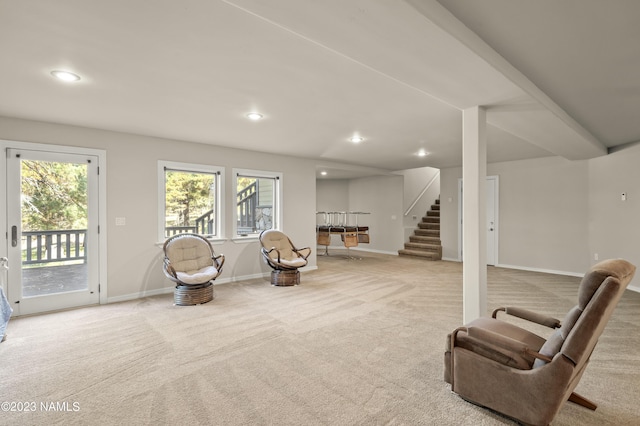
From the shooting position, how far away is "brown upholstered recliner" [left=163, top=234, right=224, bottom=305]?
4.32 meters

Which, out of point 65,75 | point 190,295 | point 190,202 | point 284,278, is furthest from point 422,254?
point 65,75

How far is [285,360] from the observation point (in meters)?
2.75

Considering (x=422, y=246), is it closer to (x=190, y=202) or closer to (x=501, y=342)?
(x=190, y=202)

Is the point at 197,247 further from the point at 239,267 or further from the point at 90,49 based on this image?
the point at 90,49

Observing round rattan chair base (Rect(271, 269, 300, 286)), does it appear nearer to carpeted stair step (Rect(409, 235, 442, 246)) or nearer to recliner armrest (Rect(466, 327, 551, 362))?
→ recliner armrest (Rect(466, 327, 551, 362))

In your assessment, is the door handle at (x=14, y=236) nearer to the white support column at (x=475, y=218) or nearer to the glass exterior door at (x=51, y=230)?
the glass exterior door at (x=51, y=230)

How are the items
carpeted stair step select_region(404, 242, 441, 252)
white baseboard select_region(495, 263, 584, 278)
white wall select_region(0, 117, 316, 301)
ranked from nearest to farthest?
white wall select_region(0, 117, 316, 301)
white baseboard select_region(495, 263, 584, 278)
carpeted stair step select_region(404, 242, 441, 252)

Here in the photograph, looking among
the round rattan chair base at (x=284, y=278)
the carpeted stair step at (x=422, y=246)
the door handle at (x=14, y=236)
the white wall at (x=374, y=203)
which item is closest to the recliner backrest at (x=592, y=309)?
the round rattan chair base at (x=284, y=278)

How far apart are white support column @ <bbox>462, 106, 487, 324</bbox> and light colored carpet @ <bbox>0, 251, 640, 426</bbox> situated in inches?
23.5

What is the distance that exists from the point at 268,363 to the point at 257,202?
4124mm

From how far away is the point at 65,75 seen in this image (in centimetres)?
269

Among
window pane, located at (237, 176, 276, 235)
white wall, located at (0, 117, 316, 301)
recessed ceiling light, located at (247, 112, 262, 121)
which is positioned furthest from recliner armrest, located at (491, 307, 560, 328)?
window pane, located at (237, 176, 276, 235)

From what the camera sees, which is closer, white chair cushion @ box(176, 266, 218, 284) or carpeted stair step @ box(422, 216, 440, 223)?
white chair cushion @ box(176, 266, 218, 284)

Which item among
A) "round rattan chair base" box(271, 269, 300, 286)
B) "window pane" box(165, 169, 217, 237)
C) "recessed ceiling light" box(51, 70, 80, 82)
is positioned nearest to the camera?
"recessed ceiling light" box(51, 70, 80, 82)
